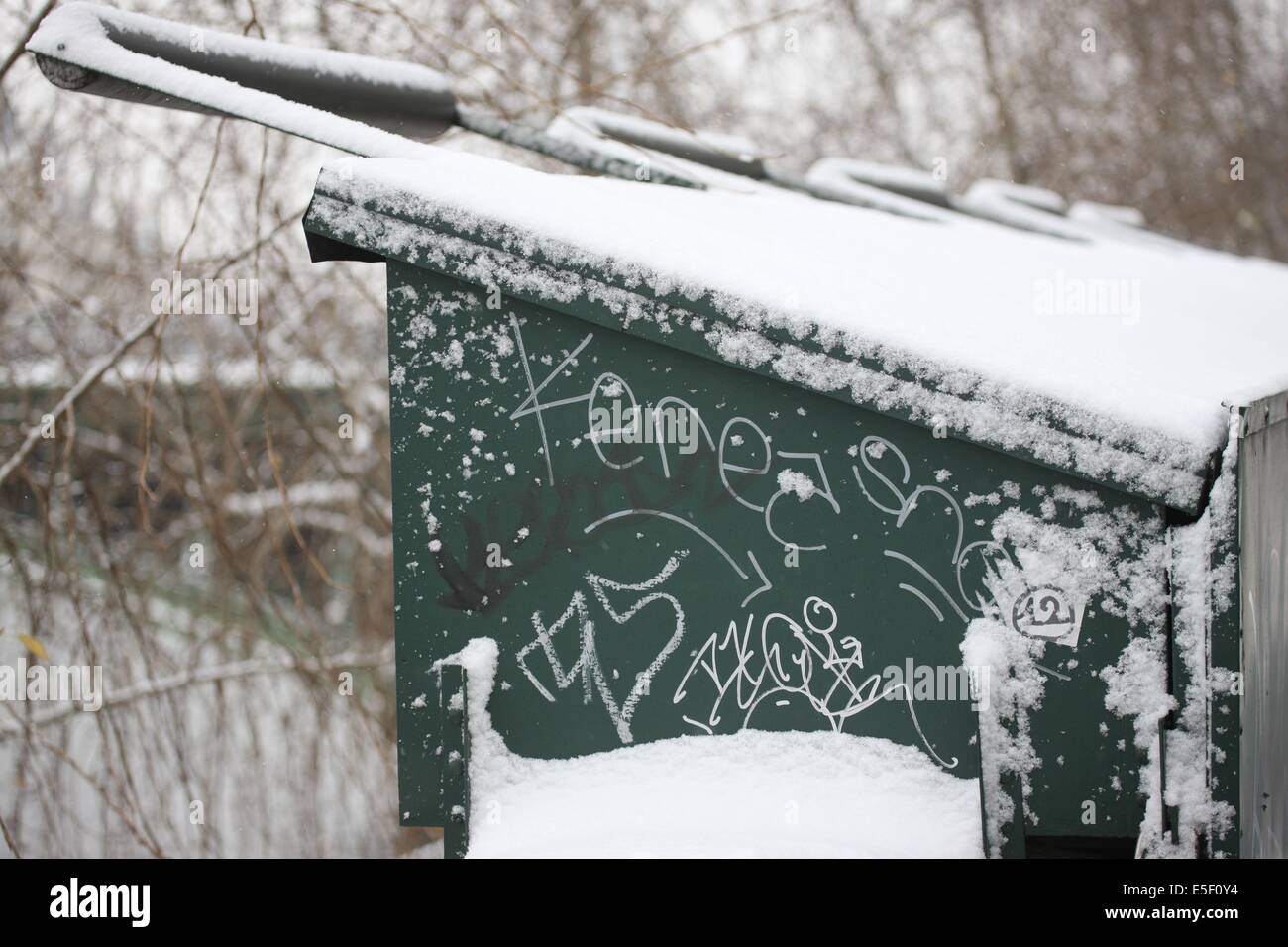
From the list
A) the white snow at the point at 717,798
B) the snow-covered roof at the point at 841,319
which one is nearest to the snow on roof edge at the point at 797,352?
the snow-covered roof at the point at 841,319

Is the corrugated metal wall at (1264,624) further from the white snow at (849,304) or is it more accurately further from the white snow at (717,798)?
the white snow at (717,798)

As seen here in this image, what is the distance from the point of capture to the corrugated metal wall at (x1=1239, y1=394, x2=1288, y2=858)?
5.87 ft

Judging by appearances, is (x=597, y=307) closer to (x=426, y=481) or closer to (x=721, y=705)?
(x=426, y=481)

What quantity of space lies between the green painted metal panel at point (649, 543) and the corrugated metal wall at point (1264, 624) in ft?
1.35

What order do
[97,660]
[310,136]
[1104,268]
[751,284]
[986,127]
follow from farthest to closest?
[986,127] → [97,660] → [1104,268] → [310,136] → [751,284]

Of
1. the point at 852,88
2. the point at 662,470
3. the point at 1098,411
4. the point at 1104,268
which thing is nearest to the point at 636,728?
the point at 662,470

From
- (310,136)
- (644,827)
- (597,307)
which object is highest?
(310,136)

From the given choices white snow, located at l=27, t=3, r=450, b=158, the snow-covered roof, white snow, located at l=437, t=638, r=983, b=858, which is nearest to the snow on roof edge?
the snow-covered roof

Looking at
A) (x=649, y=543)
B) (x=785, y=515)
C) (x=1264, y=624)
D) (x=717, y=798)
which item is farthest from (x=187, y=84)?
(x=1264, y=624)

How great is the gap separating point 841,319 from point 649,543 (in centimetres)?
50

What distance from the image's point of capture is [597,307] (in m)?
1.83

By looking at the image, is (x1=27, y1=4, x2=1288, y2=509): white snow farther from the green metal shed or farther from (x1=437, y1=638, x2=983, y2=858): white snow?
(x1=437, y1=638, x2=983, y2=858): white snow

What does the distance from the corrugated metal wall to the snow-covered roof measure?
0.10 m

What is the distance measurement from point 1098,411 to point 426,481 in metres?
1.12
